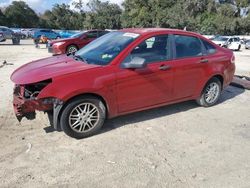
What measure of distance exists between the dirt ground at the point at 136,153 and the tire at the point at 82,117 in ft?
0.45

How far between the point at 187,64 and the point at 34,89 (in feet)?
9.36

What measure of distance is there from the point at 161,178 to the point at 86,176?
0.94 meters

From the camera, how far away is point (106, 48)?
542 cm

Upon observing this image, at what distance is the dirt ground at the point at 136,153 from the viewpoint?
149 inches

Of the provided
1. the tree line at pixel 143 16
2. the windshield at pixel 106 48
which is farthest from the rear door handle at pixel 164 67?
the tree line at pixel 143 16

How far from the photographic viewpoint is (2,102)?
6.66 m

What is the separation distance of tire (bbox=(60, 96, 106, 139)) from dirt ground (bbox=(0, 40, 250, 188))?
0.14m

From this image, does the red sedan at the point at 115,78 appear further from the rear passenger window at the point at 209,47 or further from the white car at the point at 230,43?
the white car at the point at 230,43

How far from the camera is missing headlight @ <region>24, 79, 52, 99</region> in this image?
4602 millimetres

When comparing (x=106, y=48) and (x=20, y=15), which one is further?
(x=20, y=15)

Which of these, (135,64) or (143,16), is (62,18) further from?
(135,64)

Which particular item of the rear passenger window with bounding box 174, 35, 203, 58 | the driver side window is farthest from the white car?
the driver side window

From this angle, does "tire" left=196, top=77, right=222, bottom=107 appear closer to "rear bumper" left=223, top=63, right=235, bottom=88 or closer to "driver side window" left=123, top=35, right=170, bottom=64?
"rear bumper" left=223, top=63, right=235, bottom=88

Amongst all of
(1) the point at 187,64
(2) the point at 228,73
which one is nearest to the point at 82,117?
(1) the point at 187,64
